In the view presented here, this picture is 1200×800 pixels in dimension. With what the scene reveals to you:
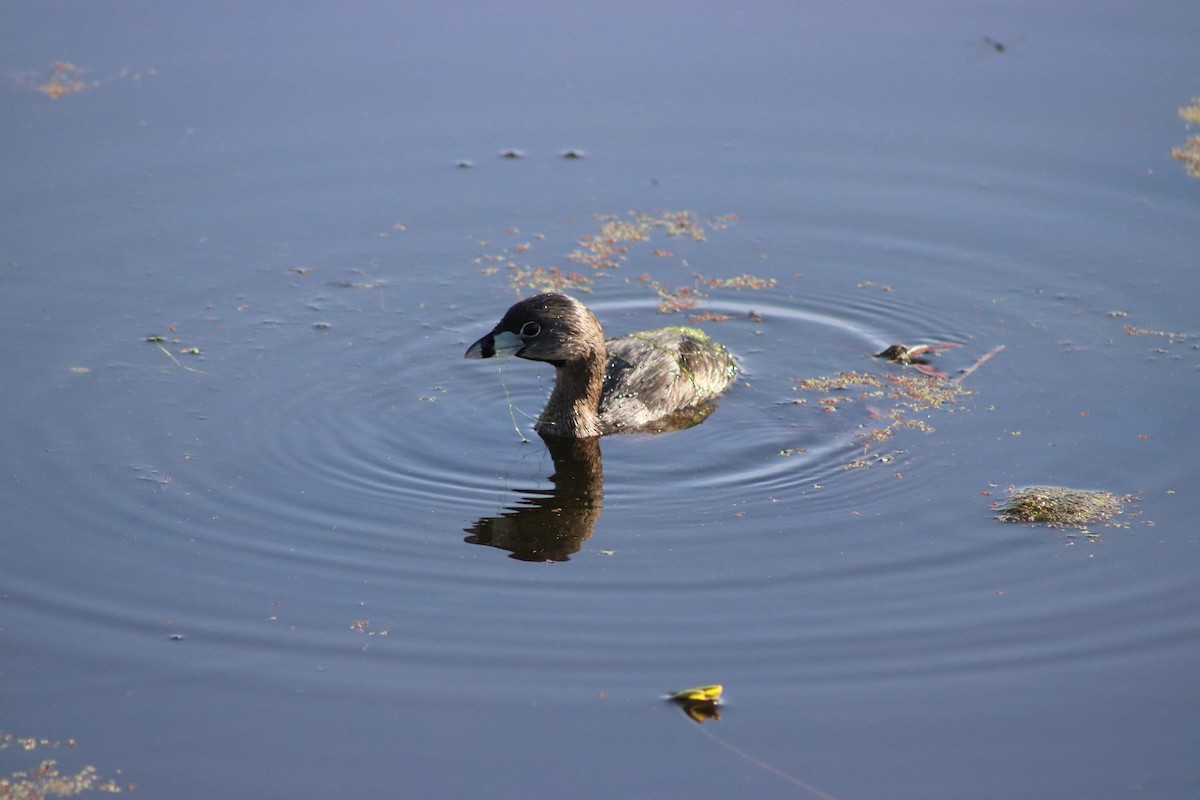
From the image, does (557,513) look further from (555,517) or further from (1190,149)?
(1190,149)

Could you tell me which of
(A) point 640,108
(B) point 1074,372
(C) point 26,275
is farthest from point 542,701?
(A) point 640,108

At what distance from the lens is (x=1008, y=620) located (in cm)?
655

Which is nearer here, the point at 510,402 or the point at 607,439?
the point at 607,439

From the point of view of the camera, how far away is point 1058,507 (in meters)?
7.48

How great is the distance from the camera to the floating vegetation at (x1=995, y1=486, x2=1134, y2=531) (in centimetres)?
738

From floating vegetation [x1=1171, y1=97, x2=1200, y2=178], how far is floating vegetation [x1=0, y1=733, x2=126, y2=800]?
31.5 ft

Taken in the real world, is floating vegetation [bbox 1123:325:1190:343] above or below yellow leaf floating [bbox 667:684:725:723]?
above

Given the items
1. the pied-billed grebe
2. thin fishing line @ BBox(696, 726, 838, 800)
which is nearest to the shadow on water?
the pied-billed grebe

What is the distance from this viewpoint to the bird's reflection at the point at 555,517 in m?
7.34

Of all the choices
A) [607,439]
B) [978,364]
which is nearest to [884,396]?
[978,364]

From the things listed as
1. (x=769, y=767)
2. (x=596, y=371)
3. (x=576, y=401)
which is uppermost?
(x=596, y=371)

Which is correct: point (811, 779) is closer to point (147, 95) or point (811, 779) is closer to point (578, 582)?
point (578, 582)

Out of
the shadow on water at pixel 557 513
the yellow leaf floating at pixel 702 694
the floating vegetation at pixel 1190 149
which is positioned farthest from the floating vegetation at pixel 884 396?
the floating vegetation at pixel 1190 149

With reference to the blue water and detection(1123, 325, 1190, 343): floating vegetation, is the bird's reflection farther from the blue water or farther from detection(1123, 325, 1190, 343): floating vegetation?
detection(1123, 325, 1190, 343): floating vegetation
